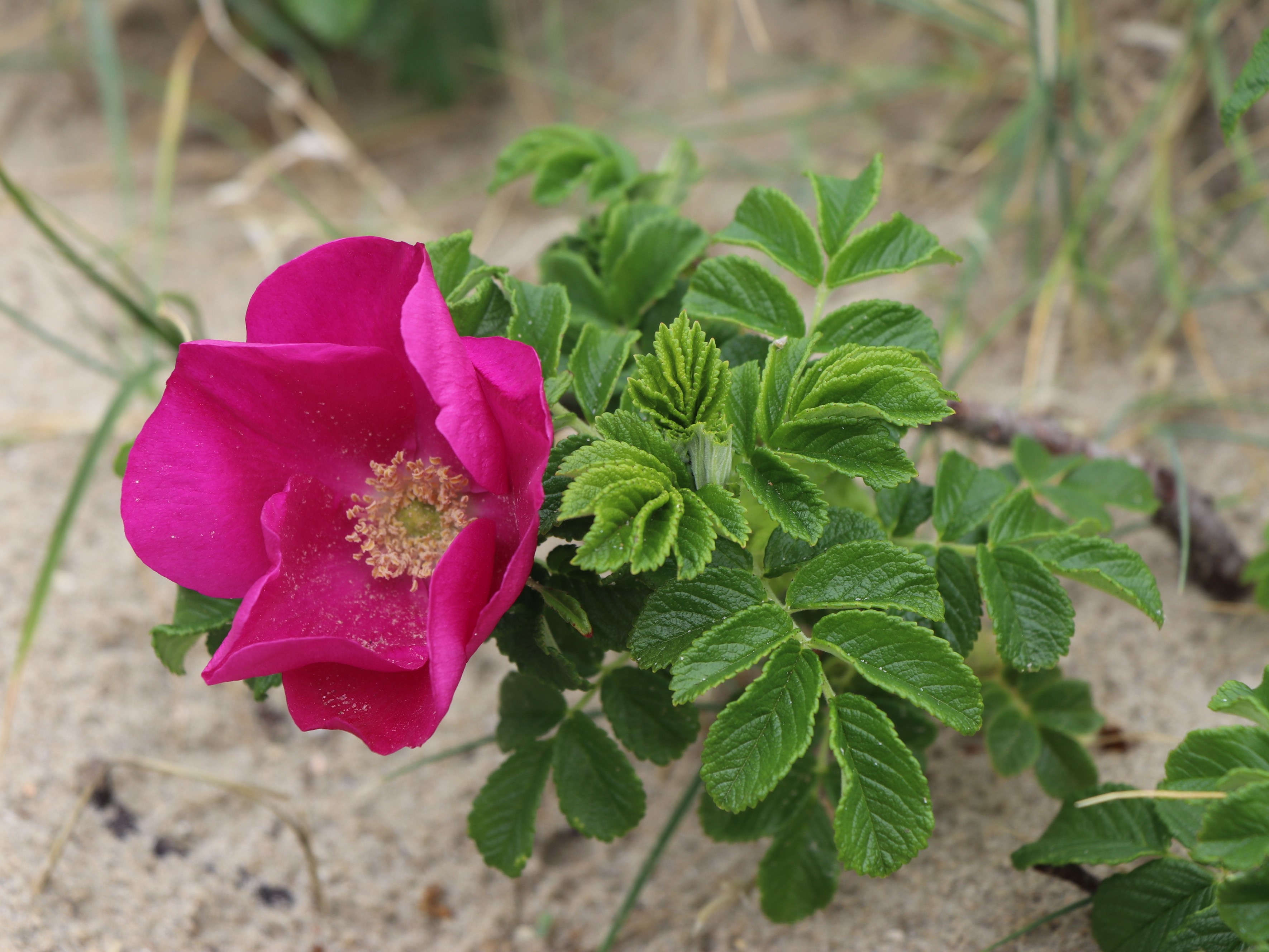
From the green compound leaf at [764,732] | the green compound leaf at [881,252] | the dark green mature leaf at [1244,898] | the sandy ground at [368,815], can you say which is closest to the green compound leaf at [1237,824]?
the dark green mature leaf at [1244,898]

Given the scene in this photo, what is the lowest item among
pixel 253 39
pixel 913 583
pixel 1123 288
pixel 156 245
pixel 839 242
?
pixel 156 245

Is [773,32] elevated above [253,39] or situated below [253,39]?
above

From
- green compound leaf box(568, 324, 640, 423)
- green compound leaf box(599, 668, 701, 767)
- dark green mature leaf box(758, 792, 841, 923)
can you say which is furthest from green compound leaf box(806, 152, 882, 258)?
dark green mature leaf box(758, 792, 841, 923)

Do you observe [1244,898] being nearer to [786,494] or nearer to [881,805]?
[881,805]

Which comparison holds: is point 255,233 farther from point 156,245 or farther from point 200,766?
point 200,766

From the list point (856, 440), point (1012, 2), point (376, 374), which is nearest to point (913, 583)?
point (856, 440)
